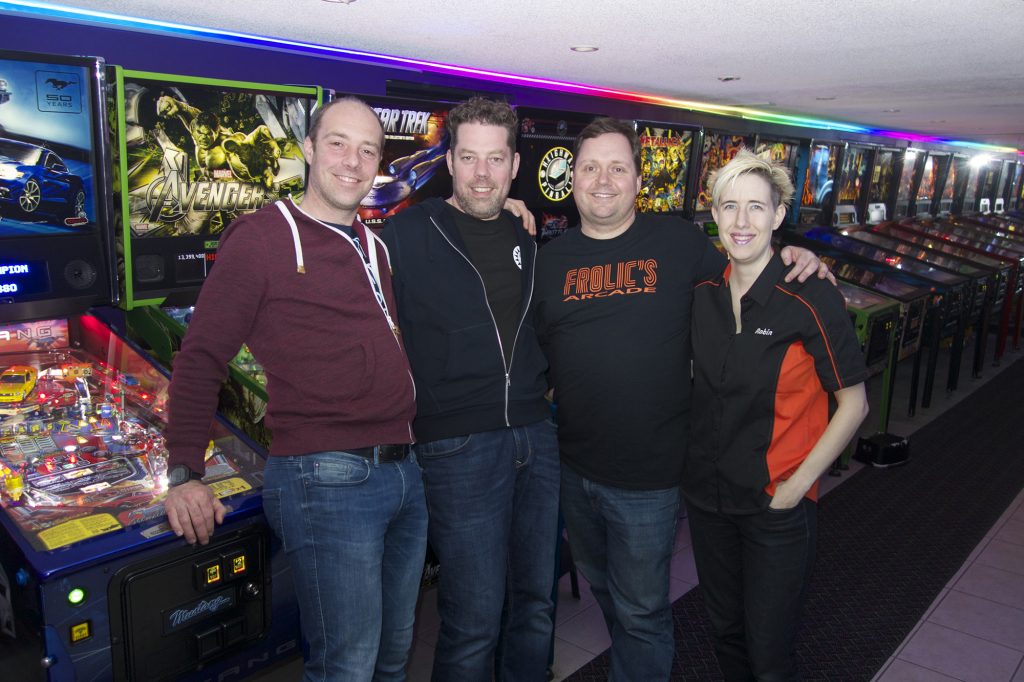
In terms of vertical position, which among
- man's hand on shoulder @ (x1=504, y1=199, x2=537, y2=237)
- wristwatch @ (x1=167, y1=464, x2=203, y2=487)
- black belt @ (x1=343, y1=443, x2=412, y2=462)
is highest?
man's hand on shoulder @ (x1=504, y1=199, x2=537, y2=237)

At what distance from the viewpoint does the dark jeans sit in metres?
1.65

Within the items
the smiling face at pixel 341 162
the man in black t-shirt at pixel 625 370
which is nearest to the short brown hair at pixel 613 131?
the man in black t-shirt at pixel 625 370

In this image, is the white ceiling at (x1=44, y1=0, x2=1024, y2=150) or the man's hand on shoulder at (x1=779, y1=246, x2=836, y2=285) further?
the white ceiling at (x1=44, y1=0, x2=1024, y2=150)

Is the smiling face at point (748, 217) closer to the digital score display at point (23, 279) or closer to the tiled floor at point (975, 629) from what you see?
the tiled floor at point (975, 629)

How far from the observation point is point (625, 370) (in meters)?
1.73

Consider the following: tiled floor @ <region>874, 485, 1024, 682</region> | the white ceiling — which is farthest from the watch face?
tiled floor @ <region>874, 485, 1024, 682</region>

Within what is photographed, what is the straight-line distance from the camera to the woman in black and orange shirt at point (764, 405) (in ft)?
5.30

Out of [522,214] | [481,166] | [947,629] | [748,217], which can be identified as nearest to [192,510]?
[481,166]

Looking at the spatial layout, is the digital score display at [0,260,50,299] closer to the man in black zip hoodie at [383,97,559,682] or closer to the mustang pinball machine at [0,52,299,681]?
the mustang pinball machine at [0,52,299,681]

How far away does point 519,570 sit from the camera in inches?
73.0

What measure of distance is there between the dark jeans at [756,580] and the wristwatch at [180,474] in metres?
1.09

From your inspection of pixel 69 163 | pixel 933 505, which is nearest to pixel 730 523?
pixel 69 163

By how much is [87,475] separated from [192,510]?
39 centimetres

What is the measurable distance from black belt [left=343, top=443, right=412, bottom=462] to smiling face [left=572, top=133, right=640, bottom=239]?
2.33 feet
